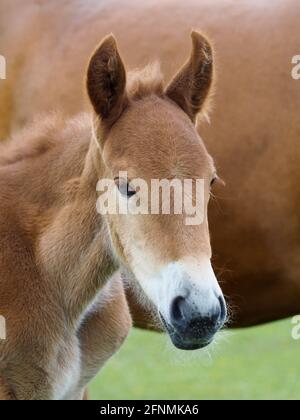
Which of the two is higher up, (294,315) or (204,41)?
(204,41)

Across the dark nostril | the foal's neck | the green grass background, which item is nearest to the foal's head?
the dark nostril

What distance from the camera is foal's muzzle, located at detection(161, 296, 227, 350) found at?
3.68 meters

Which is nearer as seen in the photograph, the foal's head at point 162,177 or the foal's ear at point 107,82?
the foal's head at point 162,177

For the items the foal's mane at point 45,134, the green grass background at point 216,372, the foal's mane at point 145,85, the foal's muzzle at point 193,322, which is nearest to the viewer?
the foal's muzzle at point 193,322

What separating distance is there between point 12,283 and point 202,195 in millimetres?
915

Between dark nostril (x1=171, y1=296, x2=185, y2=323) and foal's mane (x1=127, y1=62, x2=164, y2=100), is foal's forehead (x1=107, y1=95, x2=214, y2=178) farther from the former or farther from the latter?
dark nostril (x1=171, y1=296, x2=185, y2=323)

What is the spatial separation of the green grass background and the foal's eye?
16.2 ft

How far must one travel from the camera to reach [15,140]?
480cm

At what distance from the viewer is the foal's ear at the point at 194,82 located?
169 inches

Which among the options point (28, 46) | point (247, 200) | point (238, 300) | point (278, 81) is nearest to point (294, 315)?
point (238, 300)

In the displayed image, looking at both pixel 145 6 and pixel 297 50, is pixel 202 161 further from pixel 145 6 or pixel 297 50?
pixel 145 6

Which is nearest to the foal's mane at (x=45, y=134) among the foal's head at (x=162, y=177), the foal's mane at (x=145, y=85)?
the foal's mane at (x=145, y=85)

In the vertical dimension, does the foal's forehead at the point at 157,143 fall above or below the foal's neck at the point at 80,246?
above

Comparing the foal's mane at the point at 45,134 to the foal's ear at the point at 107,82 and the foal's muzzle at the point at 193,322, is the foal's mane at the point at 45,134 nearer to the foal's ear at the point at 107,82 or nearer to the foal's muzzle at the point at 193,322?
the foal's ear at the point at 107,82
